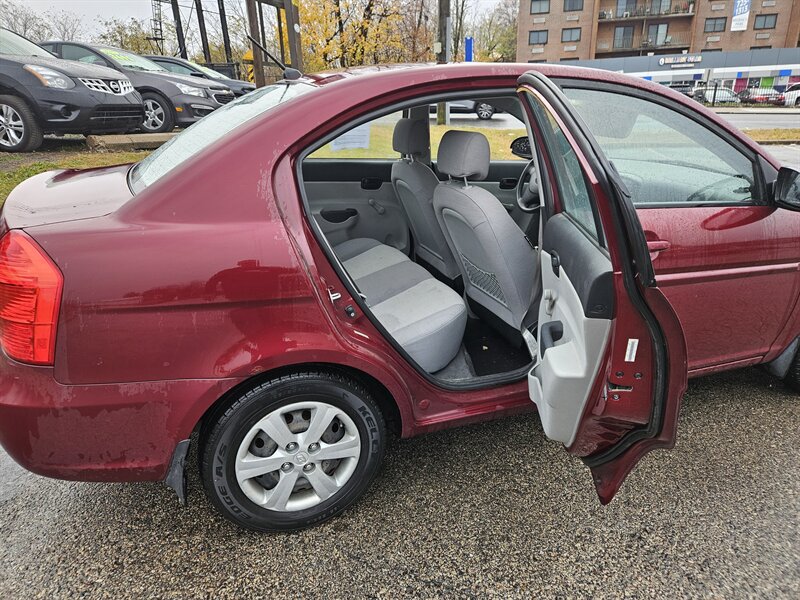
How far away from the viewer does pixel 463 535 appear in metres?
1.88

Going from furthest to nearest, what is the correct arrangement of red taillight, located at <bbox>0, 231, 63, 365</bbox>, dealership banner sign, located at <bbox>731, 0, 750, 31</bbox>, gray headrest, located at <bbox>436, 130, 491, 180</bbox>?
dealership banner sign, located at <bbox>731, 0, 750, 31</bbox> → gray headrest, located at <bbox>436, 130, 491, 180</bbox> → red taillight, located at <bbox>0, 231, 63, 365</bbox>

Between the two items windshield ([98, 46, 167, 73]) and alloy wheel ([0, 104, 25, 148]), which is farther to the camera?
windshield ([98, 46, 167, 73])

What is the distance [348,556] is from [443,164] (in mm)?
1702

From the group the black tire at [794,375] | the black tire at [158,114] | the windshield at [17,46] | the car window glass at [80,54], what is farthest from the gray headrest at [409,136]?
the car window glass at [80,54]

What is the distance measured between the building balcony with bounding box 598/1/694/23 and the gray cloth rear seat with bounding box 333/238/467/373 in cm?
5342

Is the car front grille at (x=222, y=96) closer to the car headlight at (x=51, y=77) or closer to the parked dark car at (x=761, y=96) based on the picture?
the car headlight at (x=51, y=77)

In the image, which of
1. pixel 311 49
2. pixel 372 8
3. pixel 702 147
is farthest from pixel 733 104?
pixel 702 147

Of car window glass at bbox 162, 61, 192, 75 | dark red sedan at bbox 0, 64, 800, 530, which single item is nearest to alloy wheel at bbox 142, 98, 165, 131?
car window glass at bbox 162, 61, 192, 75

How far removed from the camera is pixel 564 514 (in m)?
1.96

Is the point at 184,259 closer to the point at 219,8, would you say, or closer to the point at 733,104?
the point at 219,8

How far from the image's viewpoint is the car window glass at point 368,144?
3170 millimetres

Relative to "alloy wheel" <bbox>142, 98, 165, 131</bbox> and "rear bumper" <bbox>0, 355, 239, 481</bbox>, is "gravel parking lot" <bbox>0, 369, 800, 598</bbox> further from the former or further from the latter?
"alloy wheel" <bbox>142, 98, 165, 131</bbox>

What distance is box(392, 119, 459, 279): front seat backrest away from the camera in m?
2.89

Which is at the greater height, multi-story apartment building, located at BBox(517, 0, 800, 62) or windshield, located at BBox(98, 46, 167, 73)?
multi-story apartment building, located at BBox(517, 0, 800, 62)
